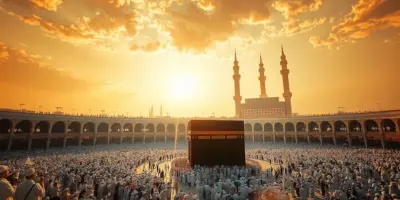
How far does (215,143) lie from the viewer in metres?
17.3

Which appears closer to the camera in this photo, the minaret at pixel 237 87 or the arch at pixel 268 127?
the arch at pixel 268 127

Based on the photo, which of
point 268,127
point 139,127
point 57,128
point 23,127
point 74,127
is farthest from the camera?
point 268,127

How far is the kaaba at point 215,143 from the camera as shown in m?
17.0

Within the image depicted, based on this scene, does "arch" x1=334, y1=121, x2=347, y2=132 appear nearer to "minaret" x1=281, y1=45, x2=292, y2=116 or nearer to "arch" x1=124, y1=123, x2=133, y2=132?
"minaret" x1=281, y1=45, x2=292, y2=116

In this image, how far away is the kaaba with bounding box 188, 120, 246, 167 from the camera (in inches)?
669

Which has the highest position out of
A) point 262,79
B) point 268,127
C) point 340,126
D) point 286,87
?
point 262,79

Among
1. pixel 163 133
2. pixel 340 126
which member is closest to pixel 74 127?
pixel 163 133

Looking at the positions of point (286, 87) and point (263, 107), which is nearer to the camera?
point (286, 87)

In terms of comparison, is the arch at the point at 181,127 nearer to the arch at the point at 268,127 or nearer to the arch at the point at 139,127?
the arch at the point at 139,127

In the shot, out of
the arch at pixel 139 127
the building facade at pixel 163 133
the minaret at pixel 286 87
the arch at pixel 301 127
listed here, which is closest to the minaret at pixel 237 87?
the building facade at pixel 163 133

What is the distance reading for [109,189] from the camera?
9.88 m

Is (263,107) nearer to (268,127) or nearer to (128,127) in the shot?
(268,127)

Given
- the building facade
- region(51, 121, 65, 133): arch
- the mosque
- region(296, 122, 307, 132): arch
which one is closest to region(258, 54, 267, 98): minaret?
the mosque

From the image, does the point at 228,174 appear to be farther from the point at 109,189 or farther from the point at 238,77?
the point at 238,77
